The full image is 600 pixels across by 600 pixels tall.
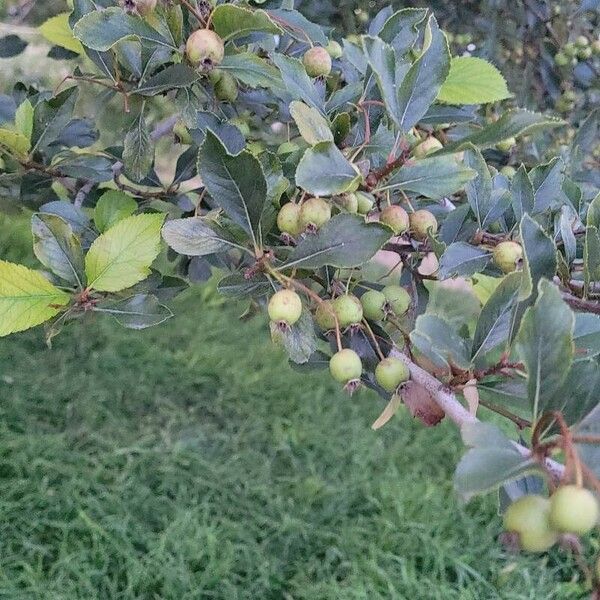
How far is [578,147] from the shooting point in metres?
0.98

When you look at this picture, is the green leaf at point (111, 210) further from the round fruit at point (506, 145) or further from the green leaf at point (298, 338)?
the round fruit at point (506, 145)

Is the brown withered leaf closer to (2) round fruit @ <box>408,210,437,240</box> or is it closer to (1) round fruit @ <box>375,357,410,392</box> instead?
(1) round fruit @ <box>375,357,410,392</box>

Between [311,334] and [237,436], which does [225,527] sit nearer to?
[237,436]

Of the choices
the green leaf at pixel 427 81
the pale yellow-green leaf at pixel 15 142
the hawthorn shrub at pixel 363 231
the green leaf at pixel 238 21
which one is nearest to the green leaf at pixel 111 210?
the hawthorn shrub at pixel 363 231

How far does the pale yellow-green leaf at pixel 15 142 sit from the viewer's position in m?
0.71

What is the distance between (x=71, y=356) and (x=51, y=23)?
5.92ft

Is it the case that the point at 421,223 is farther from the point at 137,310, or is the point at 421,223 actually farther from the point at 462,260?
the point at 137,310

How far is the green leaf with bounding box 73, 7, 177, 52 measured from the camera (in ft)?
1.81

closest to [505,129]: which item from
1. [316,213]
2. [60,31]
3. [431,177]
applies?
[431,177]

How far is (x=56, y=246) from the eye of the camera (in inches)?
24.7

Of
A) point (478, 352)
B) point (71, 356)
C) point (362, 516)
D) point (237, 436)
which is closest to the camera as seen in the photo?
point (478, 352)

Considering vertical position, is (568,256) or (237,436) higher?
(568,256)

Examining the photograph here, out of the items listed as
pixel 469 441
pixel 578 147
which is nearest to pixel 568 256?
pixel 469 441

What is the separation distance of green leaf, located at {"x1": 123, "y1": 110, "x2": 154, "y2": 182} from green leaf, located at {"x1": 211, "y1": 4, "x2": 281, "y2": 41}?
0.57 feet
